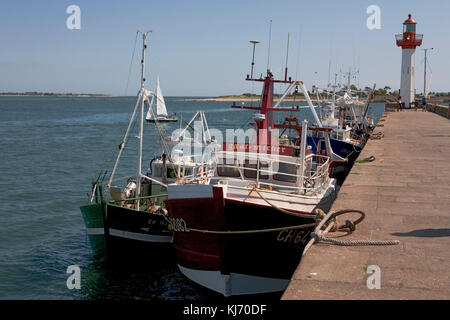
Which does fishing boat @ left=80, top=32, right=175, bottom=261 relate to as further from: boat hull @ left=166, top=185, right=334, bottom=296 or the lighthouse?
the lighthouse

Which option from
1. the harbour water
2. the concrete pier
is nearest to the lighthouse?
the harbour water

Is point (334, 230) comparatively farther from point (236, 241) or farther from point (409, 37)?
point (409, 37)

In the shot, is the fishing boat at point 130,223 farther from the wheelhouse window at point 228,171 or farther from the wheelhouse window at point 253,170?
the wheelhouse window at point 253,170

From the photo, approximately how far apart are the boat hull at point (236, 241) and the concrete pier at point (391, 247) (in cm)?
159

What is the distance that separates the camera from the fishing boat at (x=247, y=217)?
1221 centimetres

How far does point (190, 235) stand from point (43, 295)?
4727 millimetres

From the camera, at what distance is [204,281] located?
46.3 ft

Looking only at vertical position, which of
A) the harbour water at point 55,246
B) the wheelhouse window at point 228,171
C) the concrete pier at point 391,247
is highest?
the wheelhouse window at point 228,171

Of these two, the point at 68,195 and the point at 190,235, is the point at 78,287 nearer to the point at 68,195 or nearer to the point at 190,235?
the point at 190,235

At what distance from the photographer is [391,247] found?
874 cm

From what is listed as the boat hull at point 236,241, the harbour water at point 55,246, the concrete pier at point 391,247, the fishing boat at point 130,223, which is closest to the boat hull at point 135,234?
the fishing boat at point 130,223

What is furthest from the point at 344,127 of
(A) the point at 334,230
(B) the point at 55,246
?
(A) the point at 334,230

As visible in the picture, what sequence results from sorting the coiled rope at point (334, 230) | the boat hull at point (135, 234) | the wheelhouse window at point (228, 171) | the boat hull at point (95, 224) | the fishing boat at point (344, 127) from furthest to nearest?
the fishing boat at point (344, 127) < the boat hull at point (95, 224) < the boat hull at point (135, 234) < the wheelhouse window at point (228, 171) < the coiled rope at point (334, 230)

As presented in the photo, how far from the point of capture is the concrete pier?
7078 millimetres
